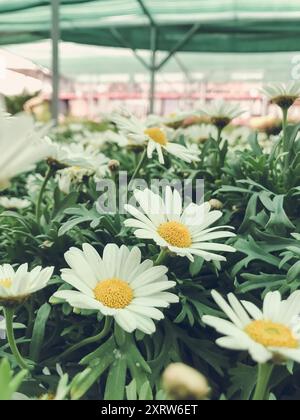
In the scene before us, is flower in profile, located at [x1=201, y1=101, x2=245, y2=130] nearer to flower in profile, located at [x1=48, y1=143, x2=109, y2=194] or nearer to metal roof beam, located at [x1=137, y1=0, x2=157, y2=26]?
flower in profile, located at [x1=48, y1=143, x2=109, y2=194]

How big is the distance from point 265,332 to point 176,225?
0.17 metres

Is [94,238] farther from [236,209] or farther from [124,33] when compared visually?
[124,33]

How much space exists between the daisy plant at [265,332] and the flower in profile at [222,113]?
0.42m

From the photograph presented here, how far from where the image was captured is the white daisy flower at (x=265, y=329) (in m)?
0.32

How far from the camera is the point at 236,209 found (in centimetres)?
65

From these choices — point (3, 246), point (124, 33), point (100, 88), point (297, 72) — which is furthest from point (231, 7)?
point (100, 88)

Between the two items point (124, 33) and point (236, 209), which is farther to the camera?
point (124, 33)

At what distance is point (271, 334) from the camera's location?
0.34 metres

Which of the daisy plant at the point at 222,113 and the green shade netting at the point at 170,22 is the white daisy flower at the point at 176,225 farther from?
the green shade netting at the point at 170,22

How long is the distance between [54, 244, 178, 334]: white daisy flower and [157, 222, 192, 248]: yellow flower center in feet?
0.11

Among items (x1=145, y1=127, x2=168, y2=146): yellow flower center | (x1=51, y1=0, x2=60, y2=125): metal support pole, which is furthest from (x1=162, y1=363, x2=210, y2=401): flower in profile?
(x1=51, y1=0, x2=60, y2=125): metal support pole

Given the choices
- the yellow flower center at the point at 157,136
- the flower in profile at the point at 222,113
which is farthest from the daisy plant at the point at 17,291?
the flower in profile at the point at 222,113

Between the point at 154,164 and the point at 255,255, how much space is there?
1.07 feet
